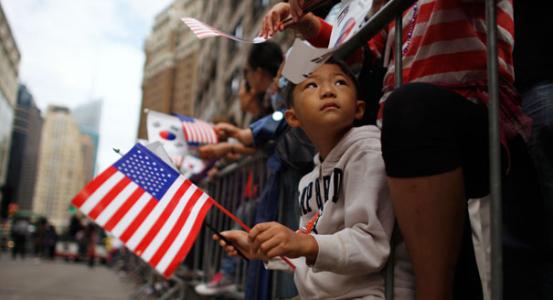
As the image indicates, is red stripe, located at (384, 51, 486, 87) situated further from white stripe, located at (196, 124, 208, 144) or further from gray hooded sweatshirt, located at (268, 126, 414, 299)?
white stripe, located at (196, 124, 208, 144)

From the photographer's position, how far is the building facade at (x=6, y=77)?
239ft

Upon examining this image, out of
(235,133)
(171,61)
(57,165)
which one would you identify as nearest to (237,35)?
(235,133)

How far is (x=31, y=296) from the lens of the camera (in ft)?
18.9

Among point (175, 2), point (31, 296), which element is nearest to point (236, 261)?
point (31, 296)

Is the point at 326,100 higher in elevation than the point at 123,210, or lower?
higher

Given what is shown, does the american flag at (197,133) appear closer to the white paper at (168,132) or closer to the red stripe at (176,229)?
the white paper at (168,132)

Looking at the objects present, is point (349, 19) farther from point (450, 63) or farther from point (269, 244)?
point (269, 244)

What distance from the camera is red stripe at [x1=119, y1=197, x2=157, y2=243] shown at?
53.7 inches

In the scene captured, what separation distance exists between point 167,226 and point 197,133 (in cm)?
180

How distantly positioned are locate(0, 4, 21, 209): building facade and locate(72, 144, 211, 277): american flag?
79.5m

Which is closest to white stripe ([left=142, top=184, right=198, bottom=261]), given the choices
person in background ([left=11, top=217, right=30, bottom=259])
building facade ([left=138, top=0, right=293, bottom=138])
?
building facade ([left=138, top=0, right=293, bottom=138])

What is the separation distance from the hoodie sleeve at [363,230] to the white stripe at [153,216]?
49 centimetres

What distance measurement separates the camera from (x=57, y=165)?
141750mm

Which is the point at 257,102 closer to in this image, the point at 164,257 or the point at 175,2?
the point at 164,257
